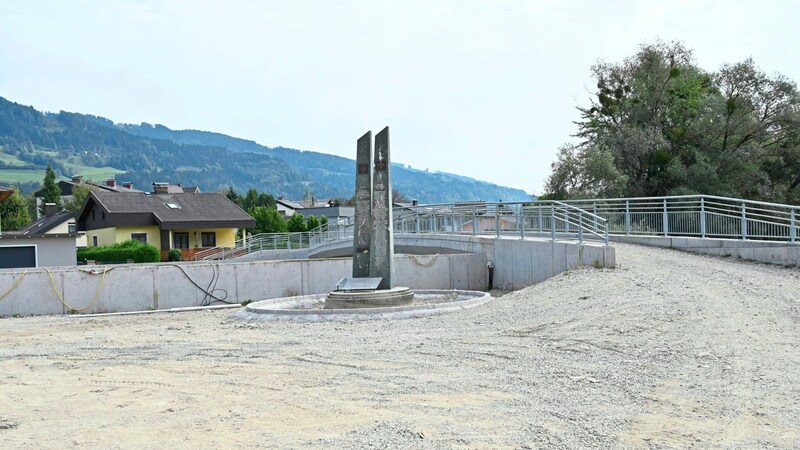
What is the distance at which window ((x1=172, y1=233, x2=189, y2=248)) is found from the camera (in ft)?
209

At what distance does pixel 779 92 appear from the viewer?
125 feet

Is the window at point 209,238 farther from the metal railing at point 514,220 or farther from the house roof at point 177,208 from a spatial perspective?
the metal railing at point 514,220

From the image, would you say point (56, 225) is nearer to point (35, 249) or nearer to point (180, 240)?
point (180, 240)

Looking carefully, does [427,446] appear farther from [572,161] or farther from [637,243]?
[572,161]

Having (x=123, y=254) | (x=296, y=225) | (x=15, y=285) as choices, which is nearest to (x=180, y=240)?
(x=123, y=254)

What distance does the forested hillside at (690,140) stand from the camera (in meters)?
37.4

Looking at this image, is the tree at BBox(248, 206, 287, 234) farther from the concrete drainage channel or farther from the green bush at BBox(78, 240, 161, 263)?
the concrete drainage channel

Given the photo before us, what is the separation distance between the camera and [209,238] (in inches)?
2594

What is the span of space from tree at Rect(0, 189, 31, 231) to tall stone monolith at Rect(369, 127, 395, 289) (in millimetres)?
74319

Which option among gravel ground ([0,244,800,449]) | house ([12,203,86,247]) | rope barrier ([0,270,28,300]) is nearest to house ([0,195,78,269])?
rope barrier ([0,270,28,300])

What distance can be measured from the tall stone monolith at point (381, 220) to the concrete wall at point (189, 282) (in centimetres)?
550

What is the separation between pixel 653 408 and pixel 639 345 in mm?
3297

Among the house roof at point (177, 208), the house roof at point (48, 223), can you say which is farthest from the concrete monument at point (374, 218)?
the house roof at point (48, 223)

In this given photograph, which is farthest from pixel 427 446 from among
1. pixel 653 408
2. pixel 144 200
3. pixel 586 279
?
pixel 144 200
